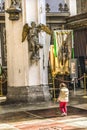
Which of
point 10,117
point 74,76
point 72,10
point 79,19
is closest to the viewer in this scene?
point 10,117

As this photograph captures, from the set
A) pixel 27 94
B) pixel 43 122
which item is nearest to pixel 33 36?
Result: pixel 27 94

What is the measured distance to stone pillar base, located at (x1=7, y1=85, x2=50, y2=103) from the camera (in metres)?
14.0

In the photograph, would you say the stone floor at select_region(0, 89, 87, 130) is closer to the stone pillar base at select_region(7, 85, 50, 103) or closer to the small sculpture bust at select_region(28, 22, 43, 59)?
the stone pillar base at select_region(7, 85, 50, 103)

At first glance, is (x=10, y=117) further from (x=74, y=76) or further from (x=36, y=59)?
(x=74, y=76)

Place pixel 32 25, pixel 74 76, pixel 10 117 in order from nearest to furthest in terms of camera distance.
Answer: pixel 10 117 < pixel 32 25 < pixel 74 76

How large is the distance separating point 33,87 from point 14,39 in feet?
6.70

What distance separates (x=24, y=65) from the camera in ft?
46.4

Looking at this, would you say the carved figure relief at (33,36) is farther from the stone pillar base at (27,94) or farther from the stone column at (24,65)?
the stone pillar base at (27,94)

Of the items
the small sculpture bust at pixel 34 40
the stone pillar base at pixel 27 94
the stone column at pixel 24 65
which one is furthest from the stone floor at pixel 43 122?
the small sculpture bust at pixel 34 40

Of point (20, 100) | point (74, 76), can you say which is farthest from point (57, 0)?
point (20, 100)

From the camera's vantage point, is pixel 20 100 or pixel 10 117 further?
pixel 20 100

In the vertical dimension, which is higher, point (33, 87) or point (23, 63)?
point (23, 63)

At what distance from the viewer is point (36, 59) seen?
14133mm

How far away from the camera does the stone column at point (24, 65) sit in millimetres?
14047
